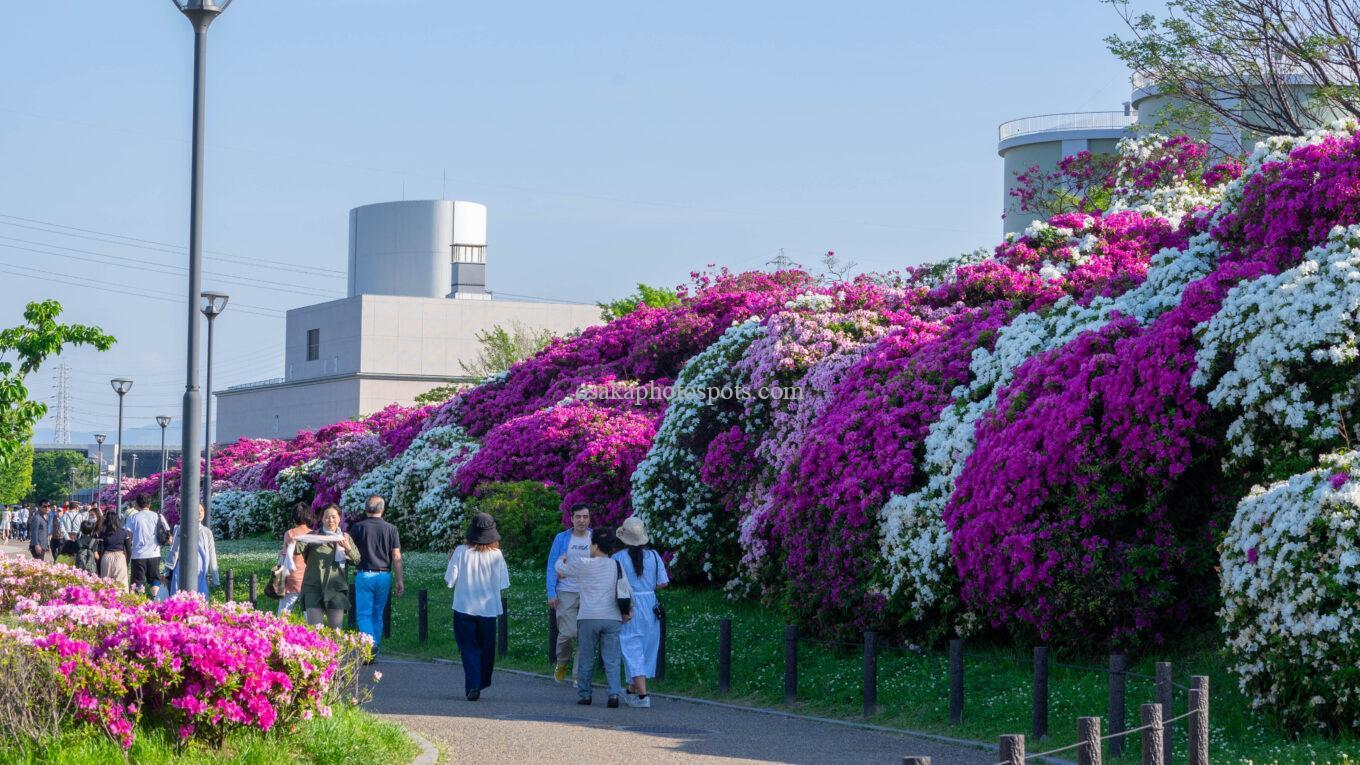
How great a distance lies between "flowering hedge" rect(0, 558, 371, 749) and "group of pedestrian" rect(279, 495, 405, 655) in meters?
4.87

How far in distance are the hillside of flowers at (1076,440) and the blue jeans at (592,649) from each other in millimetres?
3144

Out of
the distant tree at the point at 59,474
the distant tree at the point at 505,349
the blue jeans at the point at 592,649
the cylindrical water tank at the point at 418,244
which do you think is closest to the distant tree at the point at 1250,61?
the blue jeans at the point at 592,649

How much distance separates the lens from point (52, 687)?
26.8ft

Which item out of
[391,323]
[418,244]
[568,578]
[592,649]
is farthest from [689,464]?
[418,244]

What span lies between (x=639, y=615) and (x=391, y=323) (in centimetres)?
6875

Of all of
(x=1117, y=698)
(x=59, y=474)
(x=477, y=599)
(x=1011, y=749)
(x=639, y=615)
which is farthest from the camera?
(x=59, y=474)

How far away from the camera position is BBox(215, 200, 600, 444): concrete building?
7944 centimetres

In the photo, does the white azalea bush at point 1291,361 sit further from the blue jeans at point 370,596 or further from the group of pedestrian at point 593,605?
the blue jeans at point 370,596

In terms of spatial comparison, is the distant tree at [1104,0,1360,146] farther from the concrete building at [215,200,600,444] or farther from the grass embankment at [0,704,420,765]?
the concrete building at [215,200,600,444]

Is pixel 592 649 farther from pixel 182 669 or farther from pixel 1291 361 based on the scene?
pixel 1291 361

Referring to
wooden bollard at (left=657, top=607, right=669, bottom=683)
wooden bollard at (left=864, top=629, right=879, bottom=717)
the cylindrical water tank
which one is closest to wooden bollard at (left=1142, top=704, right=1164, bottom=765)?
wooden bollard at (left=864, top=629, right=879, bottom=717)

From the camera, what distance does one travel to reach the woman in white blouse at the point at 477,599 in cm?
1269

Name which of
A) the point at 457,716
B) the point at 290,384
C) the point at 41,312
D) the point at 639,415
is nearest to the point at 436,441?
the point at 639,415

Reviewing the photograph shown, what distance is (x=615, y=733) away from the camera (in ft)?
36.5
